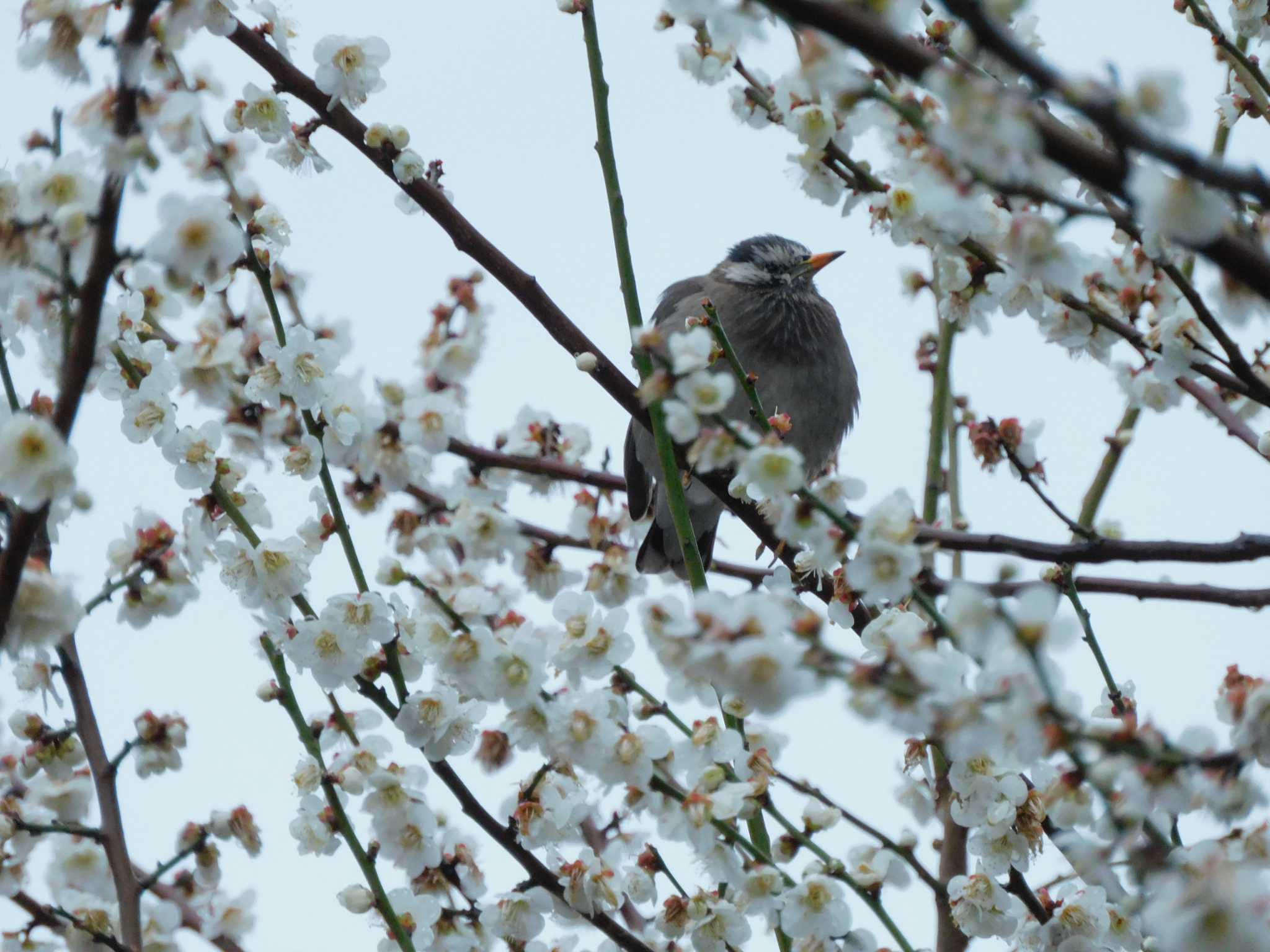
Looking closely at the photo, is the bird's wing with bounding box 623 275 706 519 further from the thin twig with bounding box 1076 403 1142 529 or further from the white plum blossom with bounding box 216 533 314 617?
the white plum blossom with bounding box 216 533 314 617

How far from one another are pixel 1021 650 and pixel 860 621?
107 cm

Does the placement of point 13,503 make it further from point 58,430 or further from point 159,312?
point 159,312

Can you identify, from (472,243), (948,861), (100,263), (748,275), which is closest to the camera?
(100,263)

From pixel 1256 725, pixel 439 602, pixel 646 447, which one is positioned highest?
pixel 646 447

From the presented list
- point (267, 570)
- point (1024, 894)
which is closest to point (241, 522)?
point (267, 570)

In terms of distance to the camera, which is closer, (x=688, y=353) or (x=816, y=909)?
(x=688, y=353)

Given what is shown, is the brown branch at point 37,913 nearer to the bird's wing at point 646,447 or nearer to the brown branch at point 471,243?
the brown branch at point 471,243

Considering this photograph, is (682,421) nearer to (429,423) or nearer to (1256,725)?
(1256,725)

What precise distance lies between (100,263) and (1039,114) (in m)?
0.74

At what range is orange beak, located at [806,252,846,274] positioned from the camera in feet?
14.3

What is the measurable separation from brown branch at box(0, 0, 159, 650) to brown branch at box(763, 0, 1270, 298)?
1.70ft

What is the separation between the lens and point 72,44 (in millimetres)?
1354

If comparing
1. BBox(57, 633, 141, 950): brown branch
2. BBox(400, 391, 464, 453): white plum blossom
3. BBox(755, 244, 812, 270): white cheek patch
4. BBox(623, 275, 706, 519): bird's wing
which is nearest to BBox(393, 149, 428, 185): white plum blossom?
BBox(400, 391, 464, 453): white plum blossom

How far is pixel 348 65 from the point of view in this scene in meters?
2.12
